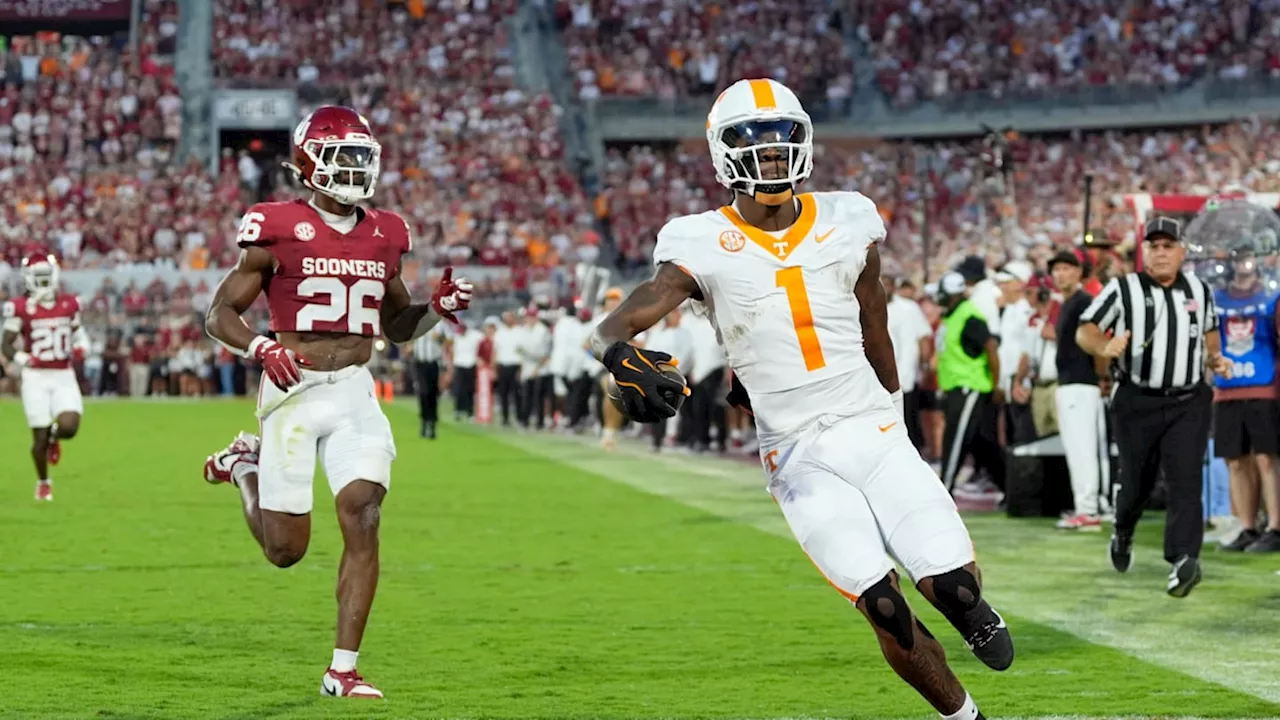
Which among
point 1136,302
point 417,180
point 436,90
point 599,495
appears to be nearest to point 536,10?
point 436,90

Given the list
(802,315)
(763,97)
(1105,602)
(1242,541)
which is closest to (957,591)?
(802,315)

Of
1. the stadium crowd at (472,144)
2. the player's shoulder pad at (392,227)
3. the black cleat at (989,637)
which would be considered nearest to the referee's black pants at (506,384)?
the stadium crowd at (472,144)

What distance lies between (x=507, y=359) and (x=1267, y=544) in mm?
18345

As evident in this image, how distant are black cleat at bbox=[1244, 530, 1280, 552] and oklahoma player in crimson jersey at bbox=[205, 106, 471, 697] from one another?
6.31m

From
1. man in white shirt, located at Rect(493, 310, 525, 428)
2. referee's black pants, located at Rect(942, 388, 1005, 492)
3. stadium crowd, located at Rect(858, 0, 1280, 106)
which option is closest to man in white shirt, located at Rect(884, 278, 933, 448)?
referee's black pants, located at Rect(942, 388, 1005, 492)

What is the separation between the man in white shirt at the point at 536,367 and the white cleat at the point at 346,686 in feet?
69.1

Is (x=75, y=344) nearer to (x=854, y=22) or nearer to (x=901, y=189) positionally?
(x=901, y=189)

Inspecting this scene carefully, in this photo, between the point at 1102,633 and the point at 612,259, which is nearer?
the point at 1102,633

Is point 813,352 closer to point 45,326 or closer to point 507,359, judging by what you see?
point 45,326

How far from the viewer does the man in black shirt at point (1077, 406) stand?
12.7 metres

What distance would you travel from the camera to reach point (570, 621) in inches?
361

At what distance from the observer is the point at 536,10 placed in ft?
152

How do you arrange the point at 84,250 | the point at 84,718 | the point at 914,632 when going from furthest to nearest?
the point at 84,250, the point at 84,718, the point at 914,632

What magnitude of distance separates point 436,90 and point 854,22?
976cm
